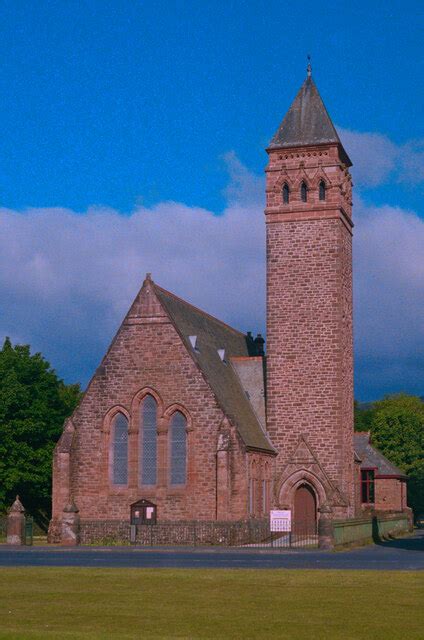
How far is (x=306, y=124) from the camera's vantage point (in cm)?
5591

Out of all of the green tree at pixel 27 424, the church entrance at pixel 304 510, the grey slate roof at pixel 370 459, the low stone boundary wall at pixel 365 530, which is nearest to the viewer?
the low stone boundary wall at pixel 365 530

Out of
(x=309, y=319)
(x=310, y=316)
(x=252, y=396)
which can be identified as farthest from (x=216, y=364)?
(x=310, y=316)

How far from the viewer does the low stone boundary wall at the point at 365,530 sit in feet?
144

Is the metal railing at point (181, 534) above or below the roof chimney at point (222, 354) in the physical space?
below

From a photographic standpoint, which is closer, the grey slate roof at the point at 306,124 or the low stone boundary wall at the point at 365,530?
the low stone boundary wall at the point at 365,530

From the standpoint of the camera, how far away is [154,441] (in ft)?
162

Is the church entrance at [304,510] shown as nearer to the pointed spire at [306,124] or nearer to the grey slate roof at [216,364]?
the grey slate roof at [216,364]

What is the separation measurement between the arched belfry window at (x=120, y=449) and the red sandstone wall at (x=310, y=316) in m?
7.95

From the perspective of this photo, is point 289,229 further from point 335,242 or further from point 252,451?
point 252,451

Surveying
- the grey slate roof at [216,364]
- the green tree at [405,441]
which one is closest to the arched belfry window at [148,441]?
the grey slate roof at [216,364]

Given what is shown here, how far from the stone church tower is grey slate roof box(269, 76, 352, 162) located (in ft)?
0.20

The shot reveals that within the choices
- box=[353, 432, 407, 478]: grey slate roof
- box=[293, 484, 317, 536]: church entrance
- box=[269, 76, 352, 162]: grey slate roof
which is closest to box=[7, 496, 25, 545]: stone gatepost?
box=[293, 484, 317, 536]: church entrance

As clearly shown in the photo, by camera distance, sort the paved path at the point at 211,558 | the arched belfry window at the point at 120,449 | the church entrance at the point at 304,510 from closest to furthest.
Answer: the paved path at the point at 211,558 < the arched belfry window at the point at 120,449 < the church entrance at the point at 304,510

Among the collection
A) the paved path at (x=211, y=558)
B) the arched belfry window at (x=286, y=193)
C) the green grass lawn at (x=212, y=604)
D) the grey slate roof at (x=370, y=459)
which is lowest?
the paved path at (x=211, y=558)
